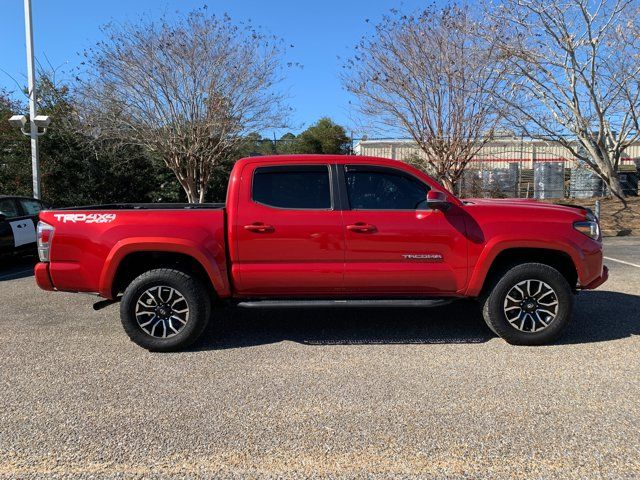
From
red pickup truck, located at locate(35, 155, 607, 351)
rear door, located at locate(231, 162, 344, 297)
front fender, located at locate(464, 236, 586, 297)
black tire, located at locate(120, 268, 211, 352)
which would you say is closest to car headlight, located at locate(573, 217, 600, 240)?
red pickup truck, located at locate(35, 155, 607, 351)

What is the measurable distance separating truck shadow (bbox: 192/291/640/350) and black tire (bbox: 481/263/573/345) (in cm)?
32

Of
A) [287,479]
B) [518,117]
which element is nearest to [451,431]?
[287,479]

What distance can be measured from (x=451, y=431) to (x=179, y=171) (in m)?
14.0

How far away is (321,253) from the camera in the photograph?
4832mm

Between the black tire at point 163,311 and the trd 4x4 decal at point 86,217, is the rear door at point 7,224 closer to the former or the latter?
the trd 4x4 decal at point 86,217

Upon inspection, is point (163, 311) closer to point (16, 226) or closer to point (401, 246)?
point (401, 246)

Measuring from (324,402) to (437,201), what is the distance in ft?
6.87

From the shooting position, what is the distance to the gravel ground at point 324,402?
293 centimetres

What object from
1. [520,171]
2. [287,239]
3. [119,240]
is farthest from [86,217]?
[520,171]

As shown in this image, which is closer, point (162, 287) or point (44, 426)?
point (44, 426)

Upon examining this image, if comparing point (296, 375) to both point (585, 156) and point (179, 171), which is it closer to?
point (179, 171)

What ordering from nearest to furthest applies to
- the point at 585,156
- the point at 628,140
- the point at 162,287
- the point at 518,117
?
the point at 162,287, the point at 518,117, the point at 628,140, the point at 585,156

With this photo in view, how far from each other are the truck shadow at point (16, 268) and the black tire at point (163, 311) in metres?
5.35

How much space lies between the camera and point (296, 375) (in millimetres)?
4227
